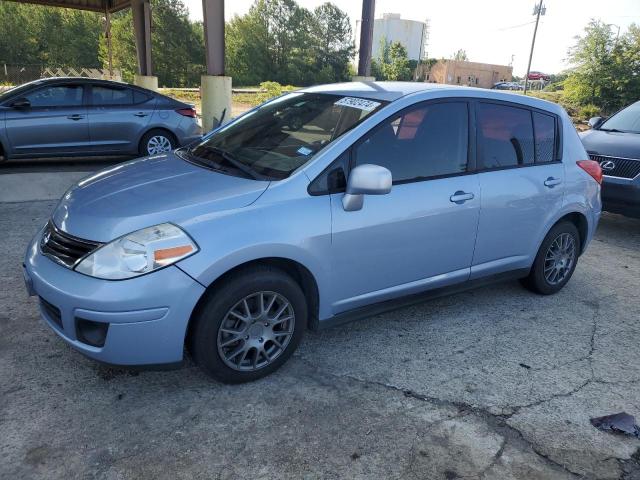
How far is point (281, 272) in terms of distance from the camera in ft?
9.72

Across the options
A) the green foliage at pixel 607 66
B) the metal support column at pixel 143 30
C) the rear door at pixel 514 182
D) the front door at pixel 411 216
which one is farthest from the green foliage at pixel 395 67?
the front door at pixel 411 216

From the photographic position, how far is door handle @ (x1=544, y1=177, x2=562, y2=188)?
13.6 feet

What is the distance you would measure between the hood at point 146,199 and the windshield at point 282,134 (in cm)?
18

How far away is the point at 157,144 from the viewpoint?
9117 mm

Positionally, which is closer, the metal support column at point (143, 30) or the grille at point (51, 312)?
the grille at point (51, 312)

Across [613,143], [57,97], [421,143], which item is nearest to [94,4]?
[57,97]

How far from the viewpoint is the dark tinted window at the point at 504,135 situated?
3816mm

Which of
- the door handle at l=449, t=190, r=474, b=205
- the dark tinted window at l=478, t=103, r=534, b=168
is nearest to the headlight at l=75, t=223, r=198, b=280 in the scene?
the door handle at l=449, t=190, r=474, b=205

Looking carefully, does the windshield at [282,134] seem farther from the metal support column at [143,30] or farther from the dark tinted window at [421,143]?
the metal support column at [143,30]

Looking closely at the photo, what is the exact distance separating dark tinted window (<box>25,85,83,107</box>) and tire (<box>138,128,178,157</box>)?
115 centimetres

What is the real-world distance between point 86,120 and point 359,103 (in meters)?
6.49

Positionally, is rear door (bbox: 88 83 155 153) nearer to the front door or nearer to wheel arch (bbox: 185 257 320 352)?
the front door

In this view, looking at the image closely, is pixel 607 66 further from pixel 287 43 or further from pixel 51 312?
pixel 287 43

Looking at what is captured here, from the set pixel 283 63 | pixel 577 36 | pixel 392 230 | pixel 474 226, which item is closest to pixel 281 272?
pixel 392 230
